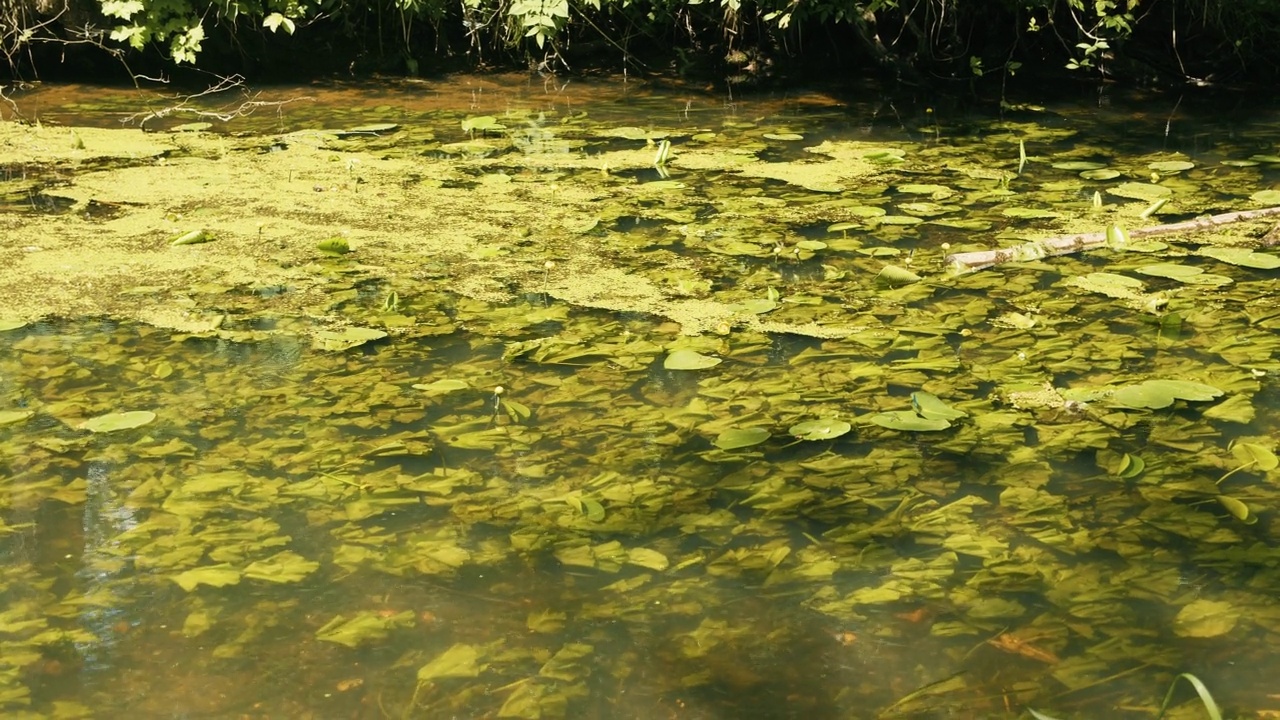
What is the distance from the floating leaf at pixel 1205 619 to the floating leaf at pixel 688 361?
1119 mm

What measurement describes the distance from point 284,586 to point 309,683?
0.25 m

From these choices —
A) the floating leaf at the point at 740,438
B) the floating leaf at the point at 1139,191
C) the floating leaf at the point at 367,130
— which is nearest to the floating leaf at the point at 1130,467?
the floating leaf at the point at 740,438

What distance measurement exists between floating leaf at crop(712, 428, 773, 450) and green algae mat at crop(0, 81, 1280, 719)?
0.02 meters

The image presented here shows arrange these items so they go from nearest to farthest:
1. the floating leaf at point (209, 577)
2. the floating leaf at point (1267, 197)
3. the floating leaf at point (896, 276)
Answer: the floating leaf at point (209, 577), the floating leaf at point (896, 276), the floating leaf at point (1267, 197)

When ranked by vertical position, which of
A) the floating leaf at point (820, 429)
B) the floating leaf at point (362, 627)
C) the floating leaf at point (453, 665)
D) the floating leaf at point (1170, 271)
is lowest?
the floating leaf at point (453, 665)

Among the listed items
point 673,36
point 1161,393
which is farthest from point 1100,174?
point 673,36

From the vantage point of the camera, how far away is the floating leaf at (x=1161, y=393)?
2.36 meters

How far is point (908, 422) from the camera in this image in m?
2.31

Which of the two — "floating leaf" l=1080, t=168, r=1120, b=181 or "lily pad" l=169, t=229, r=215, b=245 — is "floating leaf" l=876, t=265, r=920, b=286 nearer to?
"floating leaf" l=1080, t=168, r=1120, b=181

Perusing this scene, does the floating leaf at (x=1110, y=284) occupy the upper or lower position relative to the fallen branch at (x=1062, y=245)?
lower

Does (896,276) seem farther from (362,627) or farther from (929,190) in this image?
(362,627)

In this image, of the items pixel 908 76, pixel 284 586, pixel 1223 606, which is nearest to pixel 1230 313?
pixel 1223 606

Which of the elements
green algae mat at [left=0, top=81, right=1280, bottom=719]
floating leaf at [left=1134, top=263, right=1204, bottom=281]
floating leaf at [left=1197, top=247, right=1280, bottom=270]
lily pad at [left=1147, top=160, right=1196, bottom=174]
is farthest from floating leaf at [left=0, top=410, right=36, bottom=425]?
lily pad at [left=1147, top=160, right=1196, bottom=174]

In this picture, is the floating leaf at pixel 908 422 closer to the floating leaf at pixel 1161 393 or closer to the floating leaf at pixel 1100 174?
the floating leaf at pixel 1161 393
